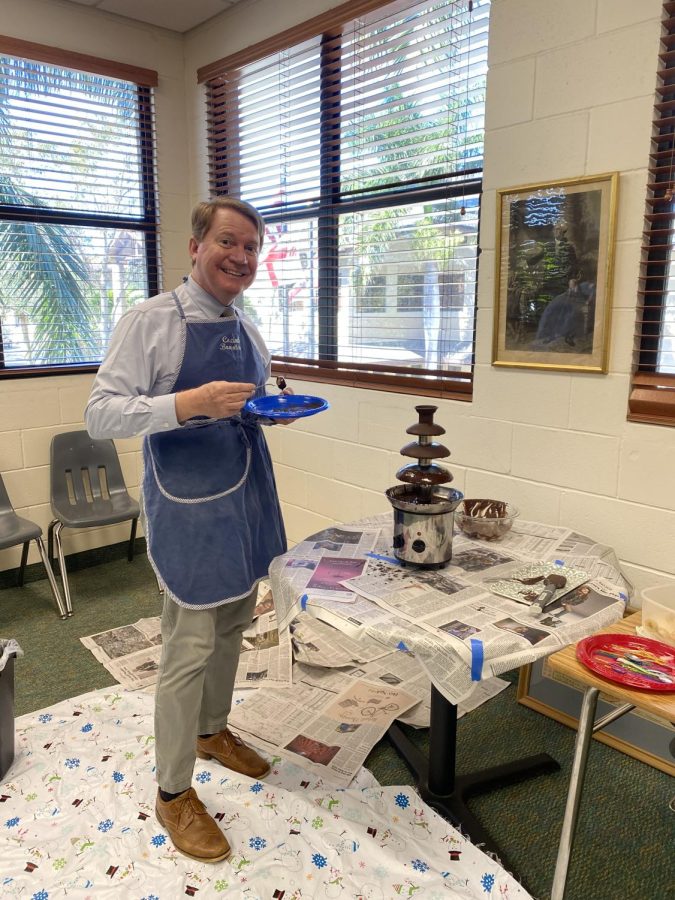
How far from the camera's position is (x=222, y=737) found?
197 centimetres

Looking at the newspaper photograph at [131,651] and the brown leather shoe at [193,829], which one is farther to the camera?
the newspaper photograph at [131,651]

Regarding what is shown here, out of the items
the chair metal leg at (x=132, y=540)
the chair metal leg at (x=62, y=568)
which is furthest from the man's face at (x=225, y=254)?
the chair metal leg at (x=132, y=540)

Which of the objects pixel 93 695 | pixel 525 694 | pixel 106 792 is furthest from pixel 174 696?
pixel 525 694

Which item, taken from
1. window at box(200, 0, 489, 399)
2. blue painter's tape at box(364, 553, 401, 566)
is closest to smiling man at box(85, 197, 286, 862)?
blue painter's tape at box(364, 553, 401, 566)

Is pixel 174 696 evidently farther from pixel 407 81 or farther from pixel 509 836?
pixel 407 81

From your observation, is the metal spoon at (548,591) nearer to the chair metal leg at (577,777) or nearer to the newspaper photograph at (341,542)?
the chair metal leg at (577,777)

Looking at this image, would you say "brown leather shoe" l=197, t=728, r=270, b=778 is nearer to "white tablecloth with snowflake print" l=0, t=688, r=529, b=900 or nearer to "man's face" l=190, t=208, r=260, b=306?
"white tablecloth with snowflake print" l=0, t=688, r=529, b=900

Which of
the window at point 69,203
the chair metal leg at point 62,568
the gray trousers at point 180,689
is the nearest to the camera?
the gray trousers at point 180,689

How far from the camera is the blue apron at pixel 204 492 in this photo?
1.66m

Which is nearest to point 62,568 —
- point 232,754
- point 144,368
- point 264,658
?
point 264,658

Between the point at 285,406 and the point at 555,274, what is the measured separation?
963 mm

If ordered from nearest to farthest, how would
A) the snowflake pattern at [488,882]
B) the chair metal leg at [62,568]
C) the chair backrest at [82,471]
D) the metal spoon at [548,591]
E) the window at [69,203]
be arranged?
the metal spoon at [548,591], the snowflake pattern at [488,882], the chair metal leg at [62,568], the window at [69,203], the chair backrest at [82,471]

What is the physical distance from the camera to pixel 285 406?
74.2 inches

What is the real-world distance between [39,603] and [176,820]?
5.86 feet
